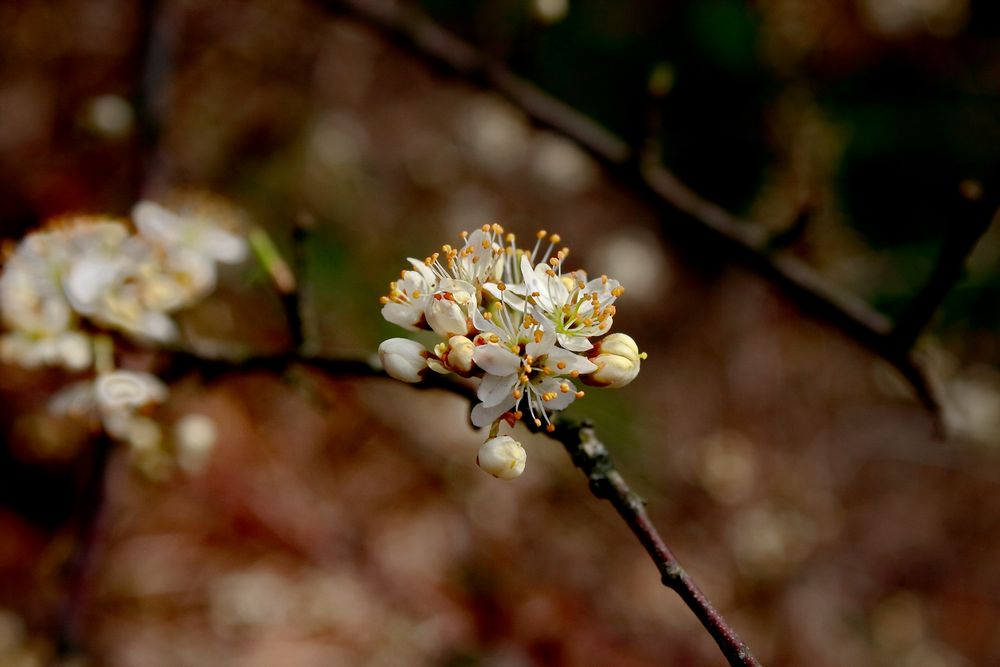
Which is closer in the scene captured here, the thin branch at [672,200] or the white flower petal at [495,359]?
the white flower petal at [495,359]

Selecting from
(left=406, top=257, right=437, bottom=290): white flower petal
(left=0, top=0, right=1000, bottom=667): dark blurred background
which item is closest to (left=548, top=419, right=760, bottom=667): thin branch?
(left=406, top=257, right=437, bottom=290): white flower petal

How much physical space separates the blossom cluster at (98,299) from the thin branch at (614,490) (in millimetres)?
289

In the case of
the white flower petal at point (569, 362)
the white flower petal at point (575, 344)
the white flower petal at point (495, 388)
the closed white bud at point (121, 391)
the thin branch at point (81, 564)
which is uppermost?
the white flower petal at point (575, 344)

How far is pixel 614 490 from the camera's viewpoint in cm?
84

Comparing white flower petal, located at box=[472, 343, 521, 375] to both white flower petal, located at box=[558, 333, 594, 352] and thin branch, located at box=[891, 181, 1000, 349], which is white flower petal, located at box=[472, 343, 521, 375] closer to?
white flower petal, located at box=[558, 333, 594, 352]

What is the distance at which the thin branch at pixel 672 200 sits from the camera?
4.77 ft

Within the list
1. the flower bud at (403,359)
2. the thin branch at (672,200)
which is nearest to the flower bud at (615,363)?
the flower bud at (403,359)

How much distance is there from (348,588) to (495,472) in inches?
72.4

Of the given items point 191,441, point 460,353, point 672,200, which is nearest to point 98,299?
point 191,441

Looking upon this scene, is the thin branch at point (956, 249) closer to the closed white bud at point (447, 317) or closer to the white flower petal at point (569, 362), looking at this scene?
the white flower petal at point (569, 362)

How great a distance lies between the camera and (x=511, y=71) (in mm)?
1840

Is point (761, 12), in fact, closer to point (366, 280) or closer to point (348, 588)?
point (366, 280)

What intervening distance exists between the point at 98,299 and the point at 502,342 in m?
0.73

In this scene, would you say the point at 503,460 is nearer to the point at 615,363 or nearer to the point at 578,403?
the point at 615,363
